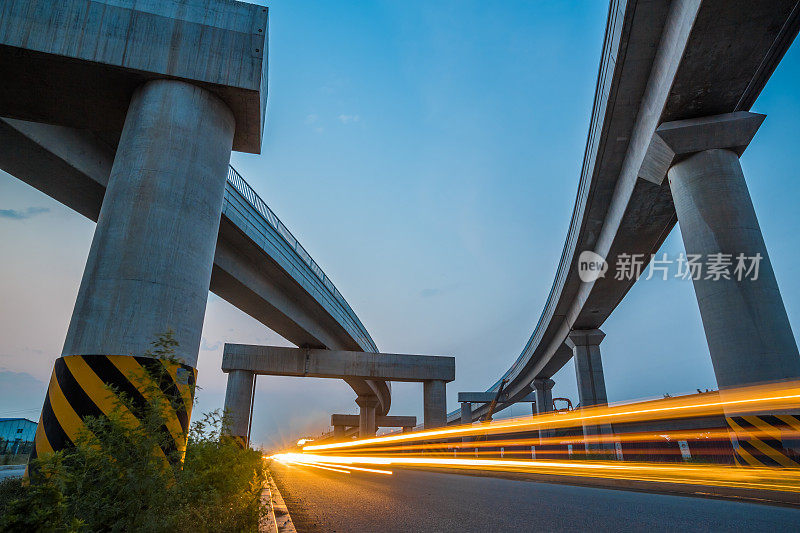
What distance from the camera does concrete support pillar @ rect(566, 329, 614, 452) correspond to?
3089 centimetres

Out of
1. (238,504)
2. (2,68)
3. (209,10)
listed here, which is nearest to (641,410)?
(238,504)

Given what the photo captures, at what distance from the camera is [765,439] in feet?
35.2

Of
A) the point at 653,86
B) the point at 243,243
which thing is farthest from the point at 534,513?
the point at 243,243

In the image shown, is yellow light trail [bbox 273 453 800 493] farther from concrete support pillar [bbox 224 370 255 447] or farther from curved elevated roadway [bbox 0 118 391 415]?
concrete support pillar [bbox 224 370 255 447]

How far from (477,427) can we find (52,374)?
19.6m

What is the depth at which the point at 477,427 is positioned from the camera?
22.8 metres

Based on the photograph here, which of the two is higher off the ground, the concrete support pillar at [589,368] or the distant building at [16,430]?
the concrete support pillar at [589,368]

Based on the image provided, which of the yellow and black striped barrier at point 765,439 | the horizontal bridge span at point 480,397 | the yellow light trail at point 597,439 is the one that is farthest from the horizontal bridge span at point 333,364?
the horizontal bridge span at point 480,397

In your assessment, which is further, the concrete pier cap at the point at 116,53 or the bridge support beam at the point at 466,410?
the bridge support beam at the point at 466,410

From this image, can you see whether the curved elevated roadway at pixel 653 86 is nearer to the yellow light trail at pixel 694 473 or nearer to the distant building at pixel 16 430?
the yellow light trail at pixel 694 473

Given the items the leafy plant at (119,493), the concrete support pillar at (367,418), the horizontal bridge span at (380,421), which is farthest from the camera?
the horizontal bridge span at (380,421)

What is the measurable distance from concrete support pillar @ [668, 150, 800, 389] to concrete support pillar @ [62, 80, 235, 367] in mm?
12450

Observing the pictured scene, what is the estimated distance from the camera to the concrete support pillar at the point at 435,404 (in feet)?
107

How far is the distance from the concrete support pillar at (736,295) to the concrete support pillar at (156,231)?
1246 centimetres
